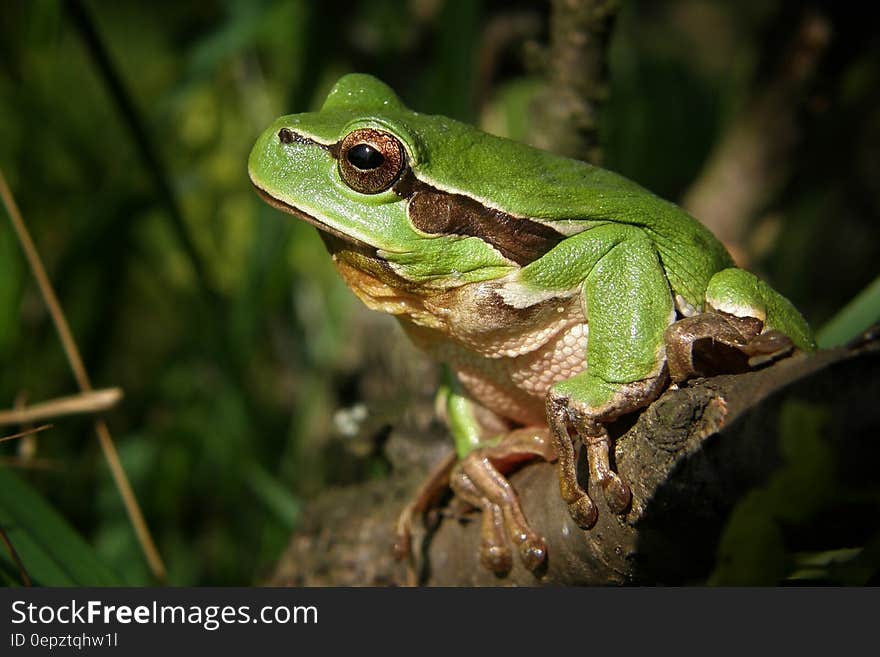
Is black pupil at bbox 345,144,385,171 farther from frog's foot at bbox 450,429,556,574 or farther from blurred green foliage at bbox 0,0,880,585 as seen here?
blurred green foliage at bbox 0,0,880,585

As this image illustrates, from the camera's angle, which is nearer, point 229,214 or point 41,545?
point 41,545

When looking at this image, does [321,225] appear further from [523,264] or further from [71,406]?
[71,406]

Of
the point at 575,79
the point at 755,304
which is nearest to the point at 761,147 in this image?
the point at 575,79

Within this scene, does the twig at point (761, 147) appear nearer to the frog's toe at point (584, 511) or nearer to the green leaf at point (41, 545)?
the frog's toe at point (584, 511)

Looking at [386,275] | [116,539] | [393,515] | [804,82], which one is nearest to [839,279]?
[804,82]

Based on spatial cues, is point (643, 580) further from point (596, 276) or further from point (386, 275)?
point (386, 275)

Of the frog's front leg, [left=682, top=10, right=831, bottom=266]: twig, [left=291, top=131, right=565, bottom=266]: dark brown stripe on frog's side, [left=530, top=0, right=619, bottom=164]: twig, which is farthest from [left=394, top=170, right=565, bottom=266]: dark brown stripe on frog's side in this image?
[left=682, top=10, right=831, bottom=266]: twig
